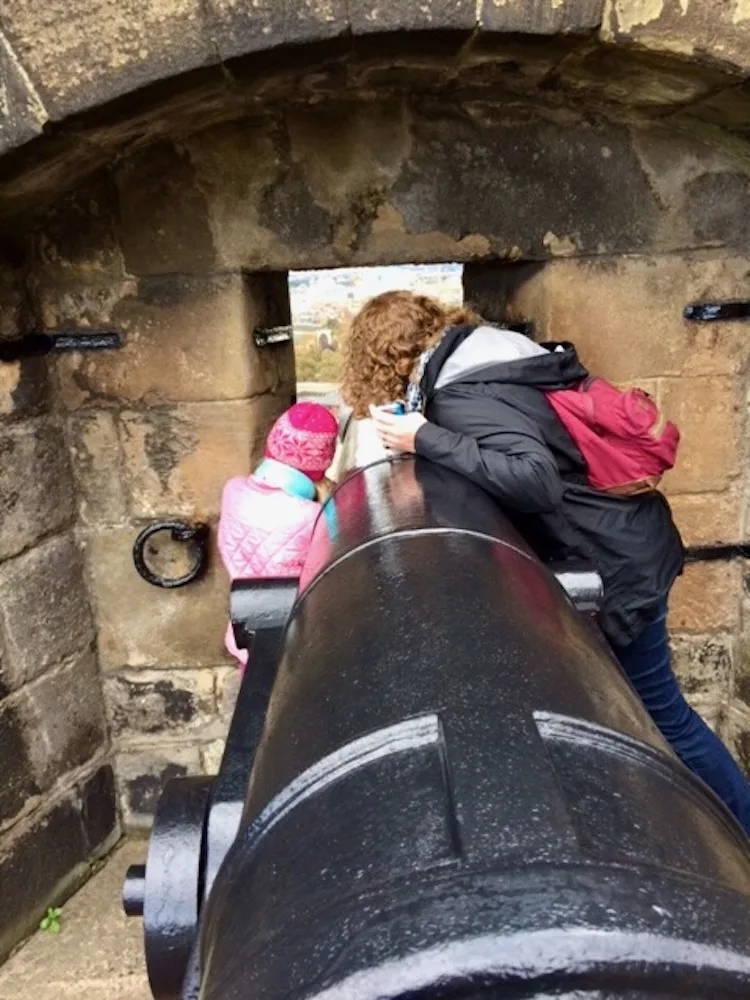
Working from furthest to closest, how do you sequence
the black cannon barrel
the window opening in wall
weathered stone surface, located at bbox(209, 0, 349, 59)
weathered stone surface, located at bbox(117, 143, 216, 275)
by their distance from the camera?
the window opening in wall
weathered stone surface, located at bbox(117, 143, 216, 275)
weathered stone surface, located at bbox(209, 0, 349, 59)
the black cannon barrel

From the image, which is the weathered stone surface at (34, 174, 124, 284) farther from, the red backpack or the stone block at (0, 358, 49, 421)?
the red backpack

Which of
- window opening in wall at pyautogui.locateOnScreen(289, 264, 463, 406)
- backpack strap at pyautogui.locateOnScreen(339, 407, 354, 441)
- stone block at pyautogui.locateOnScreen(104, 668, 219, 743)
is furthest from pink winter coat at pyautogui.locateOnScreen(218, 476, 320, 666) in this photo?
window opening in wall at pyautogui.locateOnScreen(289, 264, 463, 406)

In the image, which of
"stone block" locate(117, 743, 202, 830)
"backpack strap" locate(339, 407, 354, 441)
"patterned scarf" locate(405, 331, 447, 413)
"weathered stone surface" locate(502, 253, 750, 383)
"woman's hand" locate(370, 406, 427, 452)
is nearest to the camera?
"woman's hand" locate(370, 406, 427, 452)

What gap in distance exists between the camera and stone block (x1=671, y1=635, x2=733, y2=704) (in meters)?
2.64

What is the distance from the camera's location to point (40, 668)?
2389 mm

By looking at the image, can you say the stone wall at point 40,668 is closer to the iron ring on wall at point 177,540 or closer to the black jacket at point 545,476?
the iron ring on wall at point 177,540

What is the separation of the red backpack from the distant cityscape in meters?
2.40

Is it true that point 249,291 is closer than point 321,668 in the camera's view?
No

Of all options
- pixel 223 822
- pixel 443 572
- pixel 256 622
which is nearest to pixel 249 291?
pixel 256 622

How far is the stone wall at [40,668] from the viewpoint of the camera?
2252 mm

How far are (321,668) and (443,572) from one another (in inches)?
8.1

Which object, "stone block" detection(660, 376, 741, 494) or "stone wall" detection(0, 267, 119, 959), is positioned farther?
"stone block" detection(660, 376, 741, 494)

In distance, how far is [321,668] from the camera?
87 centimetres

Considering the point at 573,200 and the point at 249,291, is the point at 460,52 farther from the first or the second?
the point at 249,291
